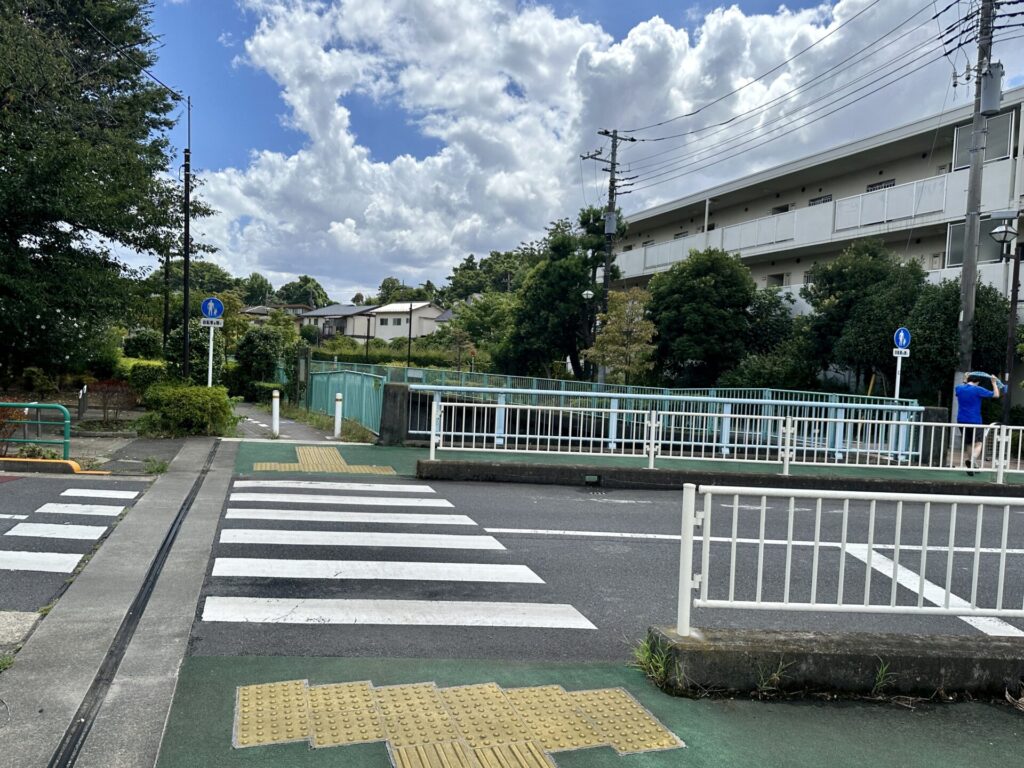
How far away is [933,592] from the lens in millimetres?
6219

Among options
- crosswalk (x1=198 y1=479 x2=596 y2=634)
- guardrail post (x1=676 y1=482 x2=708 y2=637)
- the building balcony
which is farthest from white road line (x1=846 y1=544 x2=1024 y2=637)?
the building balcony

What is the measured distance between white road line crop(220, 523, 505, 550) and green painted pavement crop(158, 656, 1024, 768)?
2.74 metres

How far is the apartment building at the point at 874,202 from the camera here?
21000mm

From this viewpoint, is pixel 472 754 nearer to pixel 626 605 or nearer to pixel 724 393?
pixel 626 605

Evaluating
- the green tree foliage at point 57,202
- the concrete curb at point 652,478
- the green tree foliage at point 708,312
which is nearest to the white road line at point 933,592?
the concrete curb at point 652,478

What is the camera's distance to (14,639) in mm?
4457

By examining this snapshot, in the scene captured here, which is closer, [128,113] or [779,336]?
[128,113]

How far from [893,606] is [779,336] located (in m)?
24.7

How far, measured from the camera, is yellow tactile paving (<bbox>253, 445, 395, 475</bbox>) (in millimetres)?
11320

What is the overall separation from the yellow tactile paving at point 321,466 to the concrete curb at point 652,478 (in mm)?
879

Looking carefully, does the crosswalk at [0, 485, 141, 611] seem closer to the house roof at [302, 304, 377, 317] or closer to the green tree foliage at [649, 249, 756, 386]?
the green tree foliage at [649, 249, 756, 386]

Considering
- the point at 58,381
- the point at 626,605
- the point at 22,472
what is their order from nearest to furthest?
the point at 626,605 < the point at 22,472 < the point at 58,381

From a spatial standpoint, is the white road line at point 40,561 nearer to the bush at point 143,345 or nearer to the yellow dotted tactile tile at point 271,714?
the yellow dotted tactile tile at point 271,714

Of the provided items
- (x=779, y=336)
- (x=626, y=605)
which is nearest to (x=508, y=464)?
(x=626, y=605)
